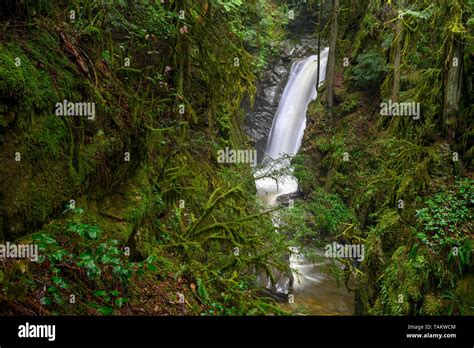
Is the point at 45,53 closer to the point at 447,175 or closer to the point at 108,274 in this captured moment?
the point at 108,274

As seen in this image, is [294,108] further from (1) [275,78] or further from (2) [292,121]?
(1) [275,78]

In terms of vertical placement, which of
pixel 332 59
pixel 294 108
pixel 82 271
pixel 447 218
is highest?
pixel 332 59

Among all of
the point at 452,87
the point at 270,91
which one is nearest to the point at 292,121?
the point at 270,91

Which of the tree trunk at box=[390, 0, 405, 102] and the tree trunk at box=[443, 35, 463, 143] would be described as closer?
the tree trunk at box=[443, 35, 463, 143]

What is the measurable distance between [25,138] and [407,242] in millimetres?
6773

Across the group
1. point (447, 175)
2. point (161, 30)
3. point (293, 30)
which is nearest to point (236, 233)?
point (161, 30)

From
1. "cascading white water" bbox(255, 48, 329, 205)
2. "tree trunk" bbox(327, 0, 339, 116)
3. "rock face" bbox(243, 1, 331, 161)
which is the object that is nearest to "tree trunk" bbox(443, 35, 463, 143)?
"tree trunk" bbox(327, 0, 339, 116)

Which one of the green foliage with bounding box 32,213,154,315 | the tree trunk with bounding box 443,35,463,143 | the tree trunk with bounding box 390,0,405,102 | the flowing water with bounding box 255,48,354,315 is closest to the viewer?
the green foliage with bounding box 32,213,154,315

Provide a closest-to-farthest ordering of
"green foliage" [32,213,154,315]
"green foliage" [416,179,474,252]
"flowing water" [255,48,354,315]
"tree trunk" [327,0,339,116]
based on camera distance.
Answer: "green foliage" [32,213,154,315] → "green foliage" [416,179,474,252] → "tree trunk" [327,0,339,116] → "flowing water" [255,48,354,315]

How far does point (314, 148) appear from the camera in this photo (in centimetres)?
1731

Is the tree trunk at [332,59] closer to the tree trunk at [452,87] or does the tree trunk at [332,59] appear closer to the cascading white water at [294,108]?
the cascading white water at [294,108]

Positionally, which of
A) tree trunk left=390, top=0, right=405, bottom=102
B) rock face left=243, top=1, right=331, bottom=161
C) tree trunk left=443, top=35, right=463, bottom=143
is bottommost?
tree trunk left=443, top=35, right=463, bottom=143

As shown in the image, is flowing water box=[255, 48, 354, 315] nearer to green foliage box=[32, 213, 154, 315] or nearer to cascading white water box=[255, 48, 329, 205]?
cascading white water box=[255, 48, 329, 205]

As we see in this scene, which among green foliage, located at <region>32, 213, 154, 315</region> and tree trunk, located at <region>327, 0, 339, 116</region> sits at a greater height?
tree trunk, located at <region>327, 0, 339, 116</region>
